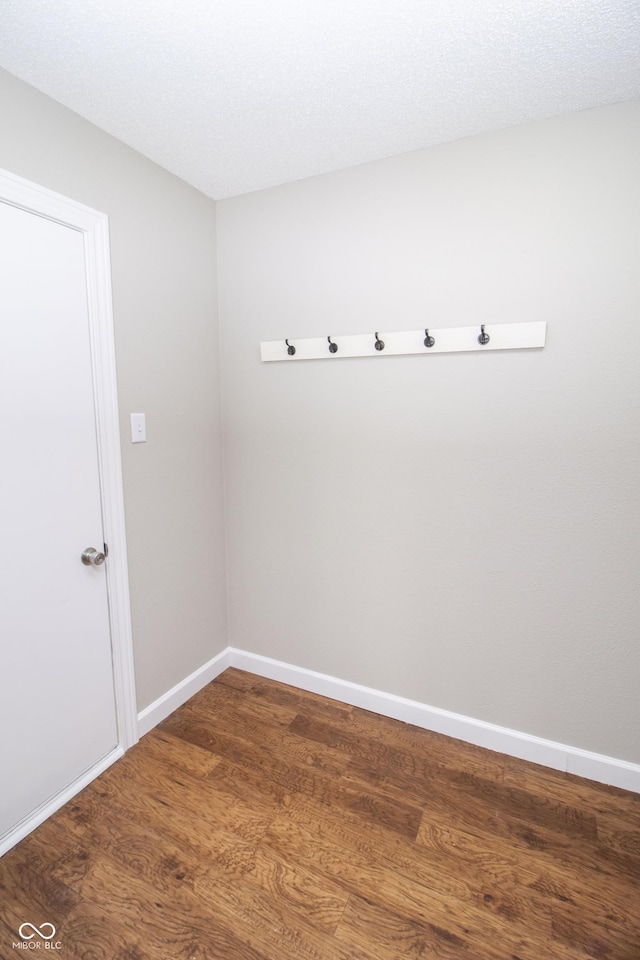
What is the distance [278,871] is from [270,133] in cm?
246

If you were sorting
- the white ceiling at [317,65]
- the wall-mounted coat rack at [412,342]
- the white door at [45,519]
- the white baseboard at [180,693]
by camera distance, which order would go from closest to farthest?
the white ceiling at [317,65]
the white door at [45,519]
the wall-mounted coat rack at [412,342]
the white baseboard at [180,693]

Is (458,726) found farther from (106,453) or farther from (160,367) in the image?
(160,367)

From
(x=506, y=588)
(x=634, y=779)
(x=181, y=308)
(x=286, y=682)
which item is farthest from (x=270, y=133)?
(x=634, y=779)

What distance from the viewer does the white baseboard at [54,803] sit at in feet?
4.56

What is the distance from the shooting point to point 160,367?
1.84m

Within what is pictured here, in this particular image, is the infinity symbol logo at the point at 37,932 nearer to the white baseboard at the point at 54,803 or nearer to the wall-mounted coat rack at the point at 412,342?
→ the white baseboard at the point at 54,803

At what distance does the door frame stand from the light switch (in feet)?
0.26

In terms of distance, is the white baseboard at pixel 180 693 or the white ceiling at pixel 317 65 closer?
the white ceiling at pixel 317 65

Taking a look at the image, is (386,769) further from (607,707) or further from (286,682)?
(607,707)

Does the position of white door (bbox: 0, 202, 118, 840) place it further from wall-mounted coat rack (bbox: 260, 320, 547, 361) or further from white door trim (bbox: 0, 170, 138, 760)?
wall-mounted coat rack (bbox: 260, 320, 547, 361)

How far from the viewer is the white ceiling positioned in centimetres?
108

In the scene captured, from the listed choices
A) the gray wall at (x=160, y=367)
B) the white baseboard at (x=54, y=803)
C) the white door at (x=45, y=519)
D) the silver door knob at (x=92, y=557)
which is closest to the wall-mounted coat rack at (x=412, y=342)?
the gray wall at (x=160, y=367)

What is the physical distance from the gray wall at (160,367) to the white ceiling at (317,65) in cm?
15

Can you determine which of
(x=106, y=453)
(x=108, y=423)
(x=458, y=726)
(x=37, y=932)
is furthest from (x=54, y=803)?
(x=458, y=726)
